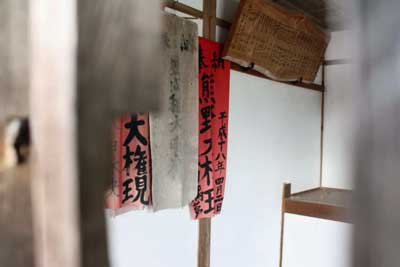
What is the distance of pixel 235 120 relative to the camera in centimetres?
269

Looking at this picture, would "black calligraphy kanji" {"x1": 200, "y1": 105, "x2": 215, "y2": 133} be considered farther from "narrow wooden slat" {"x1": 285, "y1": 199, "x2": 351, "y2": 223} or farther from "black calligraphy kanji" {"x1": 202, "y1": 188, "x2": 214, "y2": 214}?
"narrow wooden slat" {"x1": 285, "y1": 199, "x2": 351, "y2": 223}

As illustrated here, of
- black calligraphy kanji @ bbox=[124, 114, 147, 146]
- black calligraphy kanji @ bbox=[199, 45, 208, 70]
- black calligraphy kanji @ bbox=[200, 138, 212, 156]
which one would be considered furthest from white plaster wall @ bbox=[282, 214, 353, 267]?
black calligraphy kanji @ bbox=[124, 114, 147, 146]

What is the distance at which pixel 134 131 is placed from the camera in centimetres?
178

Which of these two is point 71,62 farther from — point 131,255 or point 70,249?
point 131,255

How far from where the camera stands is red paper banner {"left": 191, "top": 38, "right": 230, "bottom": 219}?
7.19 feet

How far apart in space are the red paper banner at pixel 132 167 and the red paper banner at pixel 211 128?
0.44m

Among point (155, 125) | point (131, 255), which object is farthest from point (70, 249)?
point (131, 255)

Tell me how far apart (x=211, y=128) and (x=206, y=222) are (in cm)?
64

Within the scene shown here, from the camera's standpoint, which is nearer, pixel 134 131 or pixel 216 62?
pixel 134 131

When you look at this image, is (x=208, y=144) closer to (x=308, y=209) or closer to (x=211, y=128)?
(x=211, y=128)

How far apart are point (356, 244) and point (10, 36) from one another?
0.31m

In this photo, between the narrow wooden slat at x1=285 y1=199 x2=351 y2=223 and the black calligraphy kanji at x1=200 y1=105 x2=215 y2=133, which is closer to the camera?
the black calligraphy kanji at x1=200 y1=105 x2=215 y2=133

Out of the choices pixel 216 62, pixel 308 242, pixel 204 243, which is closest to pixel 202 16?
pixel 216 62

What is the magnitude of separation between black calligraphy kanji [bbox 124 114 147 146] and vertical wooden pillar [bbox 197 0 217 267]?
83 centimetres
